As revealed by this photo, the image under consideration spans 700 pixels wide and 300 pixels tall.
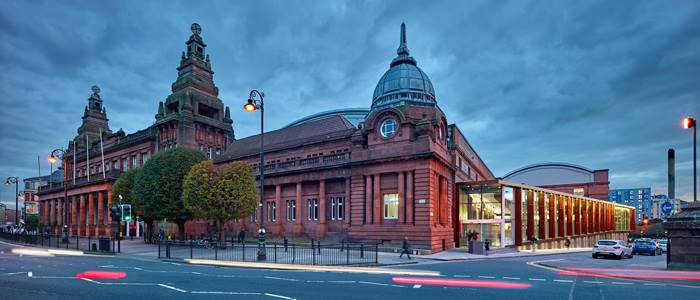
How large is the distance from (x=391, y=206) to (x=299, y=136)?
20.3 m

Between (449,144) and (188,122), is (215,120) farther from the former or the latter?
Answer: (449,144)

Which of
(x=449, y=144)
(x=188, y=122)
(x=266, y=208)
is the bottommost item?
(x=266, y=208)

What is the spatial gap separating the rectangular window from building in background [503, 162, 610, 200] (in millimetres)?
61579

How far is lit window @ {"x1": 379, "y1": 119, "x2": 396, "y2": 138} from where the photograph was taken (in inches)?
1451

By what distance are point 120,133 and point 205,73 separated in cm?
2334

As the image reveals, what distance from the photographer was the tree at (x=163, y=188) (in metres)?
40.1

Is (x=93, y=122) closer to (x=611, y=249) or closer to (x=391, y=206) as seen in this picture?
(x=391, y=206)

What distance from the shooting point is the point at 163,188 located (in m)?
40.2

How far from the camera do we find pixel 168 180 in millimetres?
40562

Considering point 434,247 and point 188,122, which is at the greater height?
point 188,122

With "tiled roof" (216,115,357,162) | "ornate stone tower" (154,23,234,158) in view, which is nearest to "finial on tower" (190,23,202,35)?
"ornate stone tower" (154,23,234,158)

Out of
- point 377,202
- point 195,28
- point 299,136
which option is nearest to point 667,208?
point 377,202

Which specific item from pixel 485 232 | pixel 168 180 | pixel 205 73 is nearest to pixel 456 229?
pixel 485 232

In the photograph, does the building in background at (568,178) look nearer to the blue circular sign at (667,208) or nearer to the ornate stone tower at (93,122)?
the blue circular sign at (667,208)
